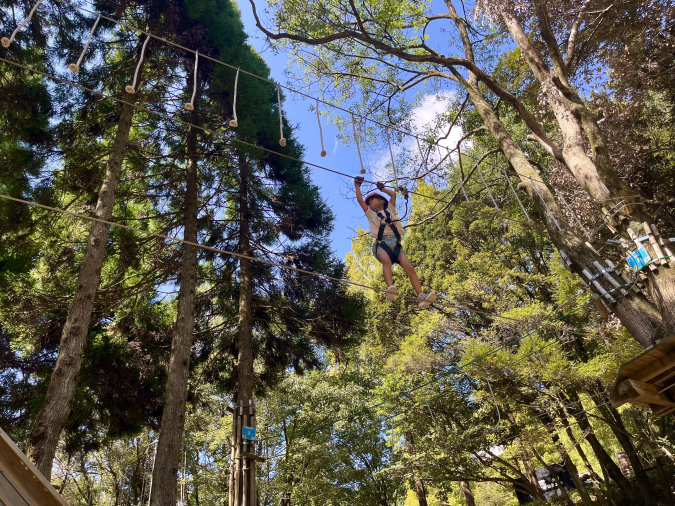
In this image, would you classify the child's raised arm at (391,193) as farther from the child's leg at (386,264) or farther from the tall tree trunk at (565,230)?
the tall tree trunk at (565,230)

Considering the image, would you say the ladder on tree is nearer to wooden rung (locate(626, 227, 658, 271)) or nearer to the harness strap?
the harness strap

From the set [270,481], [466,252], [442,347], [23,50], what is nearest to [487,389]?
[442,347]

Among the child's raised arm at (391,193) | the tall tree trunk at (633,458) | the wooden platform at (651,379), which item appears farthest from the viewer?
the tall tree trunk at (633,458)

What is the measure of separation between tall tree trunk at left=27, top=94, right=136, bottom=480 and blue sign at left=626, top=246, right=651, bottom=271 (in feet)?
16.4

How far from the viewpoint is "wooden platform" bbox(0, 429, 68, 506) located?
1.49 meters

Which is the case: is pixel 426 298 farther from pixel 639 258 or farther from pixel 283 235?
pixel 283 235

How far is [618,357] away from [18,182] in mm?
11164

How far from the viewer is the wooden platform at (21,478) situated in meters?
1.49

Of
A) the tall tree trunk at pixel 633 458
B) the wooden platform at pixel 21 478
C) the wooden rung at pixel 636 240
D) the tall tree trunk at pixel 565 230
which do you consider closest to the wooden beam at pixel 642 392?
the tall tree trunk at pixel 565 230

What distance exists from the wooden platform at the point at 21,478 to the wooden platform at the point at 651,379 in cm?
412

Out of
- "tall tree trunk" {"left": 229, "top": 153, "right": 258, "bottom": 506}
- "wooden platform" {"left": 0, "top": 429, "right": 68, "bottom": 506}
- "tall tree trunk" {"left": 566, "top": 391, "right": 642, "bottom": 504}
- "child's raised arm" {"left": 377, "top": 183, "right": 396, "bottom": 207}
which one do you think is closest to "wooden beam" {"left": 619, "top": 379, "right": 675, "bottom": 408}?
"child's raised arm" {"left": 377, "top": 183, "right": 396, "bottom": 207}

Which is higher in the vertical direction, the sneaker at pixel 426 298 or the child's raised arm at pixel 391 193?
the child's raised arm at pixel 391 193

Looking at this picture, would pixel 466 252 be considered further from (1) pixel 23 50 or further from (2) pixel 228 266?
(1) pixel 23 50

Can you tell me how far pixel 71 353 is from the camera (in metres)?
5.27
